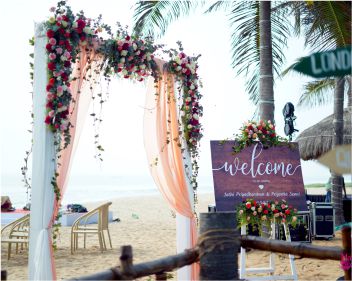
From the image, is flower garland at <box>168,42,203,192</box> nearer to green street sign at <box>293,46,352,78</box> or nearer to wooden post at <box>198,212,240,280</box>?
wooden post at <box>198,212,240,280</box>

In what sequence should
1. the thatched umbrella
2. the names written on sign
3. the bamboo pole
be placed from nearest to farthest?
1. the bamboo pole
2. the names written on sign
3. the thatched umbrella

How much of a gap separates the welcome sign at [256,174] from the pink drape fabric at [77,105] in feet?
5.05

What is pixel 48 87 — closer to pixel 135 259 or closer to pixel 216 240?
pixel 216 240

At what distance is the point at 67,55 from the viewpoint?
16.2 feet

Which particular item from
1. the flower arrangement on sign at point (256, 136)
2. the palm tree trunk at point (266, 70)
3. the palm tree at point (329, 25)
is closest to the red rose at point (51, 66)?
the flower arrangement on sign at point (256, 136)

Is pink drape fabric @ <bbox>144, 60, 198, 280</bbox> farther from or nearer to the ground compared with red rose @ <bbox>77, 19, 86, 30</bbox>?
nearer to the ground

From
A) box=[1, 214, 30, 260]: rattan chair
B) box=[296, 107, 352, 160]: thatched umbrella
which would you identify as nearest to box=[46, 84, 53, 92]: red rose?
box=[1, 214, 30, 260]: rattan chair

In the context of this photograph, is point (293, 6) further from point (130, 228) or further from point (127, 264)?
point (127, 264)

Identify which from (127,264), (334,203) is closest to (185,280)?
(127,264)

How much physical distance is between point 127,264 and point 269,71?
6200 millimetres

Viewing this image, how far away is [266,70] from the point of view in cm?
831

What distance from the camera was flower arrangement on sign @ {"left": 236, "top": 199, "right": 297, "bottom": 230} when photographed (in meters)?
5.67

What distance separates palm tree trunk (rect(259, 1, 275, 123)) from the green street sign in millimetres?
5727

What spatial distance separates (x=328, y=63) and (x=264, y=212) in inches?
143
